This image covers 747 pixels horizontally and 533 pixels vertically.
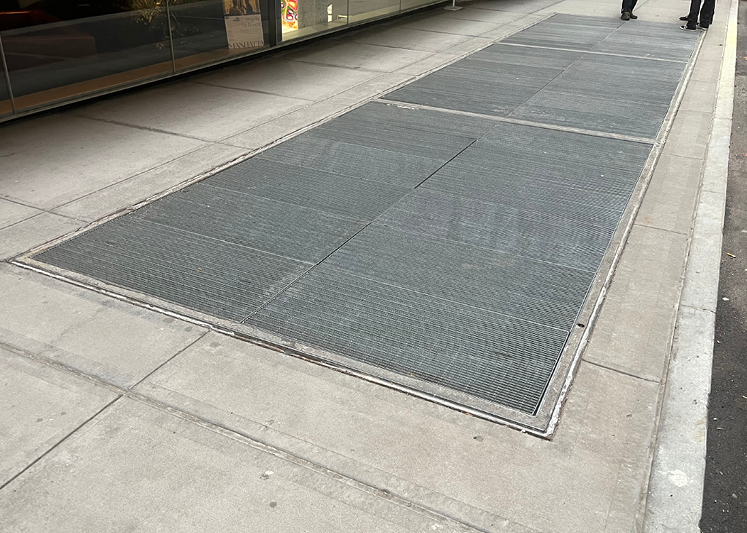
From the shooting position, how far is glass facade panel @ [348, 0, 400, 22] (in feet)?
44.7

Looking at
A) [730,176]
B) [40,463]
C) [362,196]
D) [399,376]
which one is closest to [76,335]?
[40,463]

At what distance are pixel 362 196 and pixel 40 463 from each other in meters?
3.49

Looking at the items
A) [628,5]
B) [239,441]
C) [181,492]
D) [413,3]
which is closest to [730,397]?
[239,441]

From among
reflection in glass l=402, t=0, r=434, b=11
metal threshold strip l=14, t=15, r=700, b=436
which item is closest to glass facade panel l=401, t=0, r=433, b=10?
reflection in glass l=402, t=0, r=434, b=11

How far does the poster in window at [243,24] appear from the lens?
10539mm

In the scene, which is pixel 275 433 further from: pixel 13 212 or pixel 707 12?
pixel 707 12

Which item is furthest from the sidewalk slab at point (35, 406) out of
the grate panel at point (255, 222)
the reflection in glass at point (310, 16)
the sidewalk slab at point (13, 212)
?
the reflection in glass at point (310, 16)

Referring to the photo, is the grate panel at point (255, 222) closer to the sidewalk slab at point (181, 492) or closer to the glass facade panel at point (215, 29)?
the sidewalk slab at point (181, 492)

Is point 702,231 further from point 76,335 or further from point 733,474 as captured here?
point 76,335

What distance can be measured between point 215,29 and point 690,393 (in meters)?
8.60

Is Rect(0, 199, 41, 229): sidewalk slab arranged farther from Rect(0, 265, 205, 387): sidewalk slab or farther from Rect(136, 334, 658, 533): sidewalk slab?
Rect(136, 334, 658, 533): sidewalk slab

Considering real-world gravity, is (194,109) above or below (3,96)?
below

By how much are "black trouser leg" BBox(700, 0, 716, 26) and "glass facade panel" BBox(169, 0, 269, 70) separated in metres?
9.16

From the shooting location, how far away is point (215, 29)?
1030 cm
